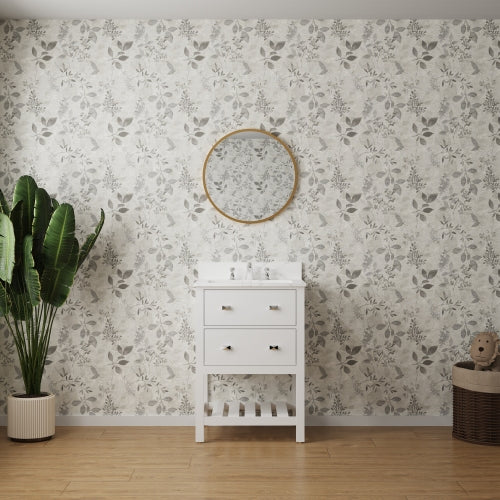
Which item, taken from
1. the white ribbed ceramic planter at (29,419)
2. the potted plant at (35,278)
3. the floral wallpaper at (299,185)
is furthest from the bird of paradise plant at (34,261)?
the floral wallpaper at (299,185)

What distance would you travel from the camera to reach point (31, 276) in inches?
151

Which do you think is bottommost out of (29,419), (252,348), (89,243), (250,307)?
(29,419)

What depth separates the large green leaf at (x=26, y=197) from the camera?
4027mm

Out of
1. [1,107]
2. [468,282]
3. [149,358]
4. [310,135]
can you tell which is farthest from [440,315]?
[1,107]

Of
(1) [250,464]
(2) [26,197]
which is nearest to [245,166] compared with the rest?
(2) [26,197]

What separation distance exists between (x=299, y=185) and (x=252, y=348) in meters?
1.12

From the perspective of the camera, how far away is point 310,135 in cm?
442

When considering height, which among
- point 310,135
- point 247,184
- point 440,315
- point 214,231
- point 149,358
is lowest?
point 149,358

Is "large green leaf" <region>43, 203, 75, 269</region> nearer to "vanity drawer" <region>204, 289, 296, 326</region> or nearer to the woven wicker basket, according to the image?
"vanity drawer" <region>204, 289, 296, 326</region>

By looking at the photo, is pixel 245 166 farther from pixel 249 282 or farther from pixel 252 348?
pixel 252 348

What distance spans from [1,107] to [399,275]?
9.11ft

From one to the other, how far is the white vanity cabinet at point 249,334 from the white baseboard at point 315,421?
1.42 ft

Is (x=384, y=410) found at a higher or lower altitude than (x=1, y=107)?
lower

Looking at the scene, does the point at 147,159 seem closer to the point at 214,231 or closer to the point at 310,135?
the point at 214,231
